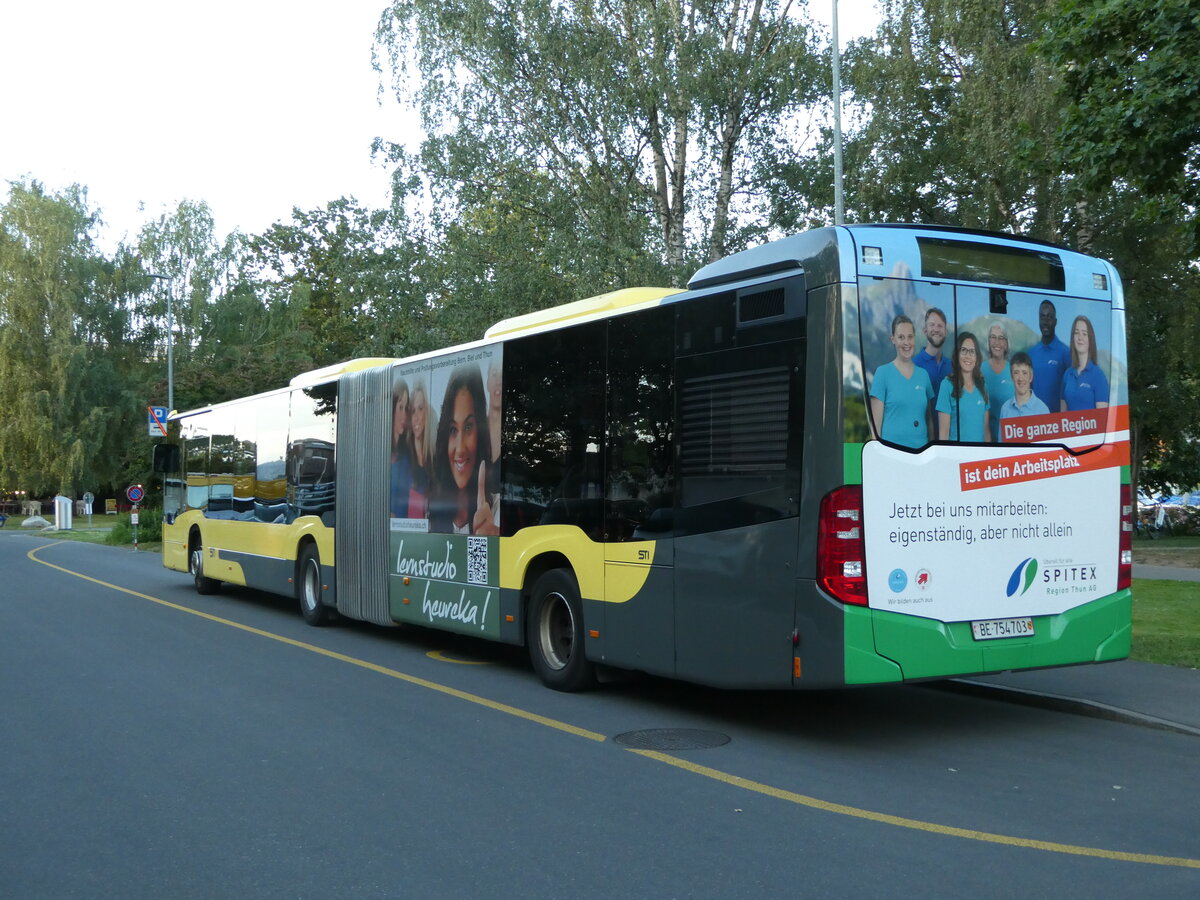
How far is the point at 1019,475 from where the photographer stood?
7.90m

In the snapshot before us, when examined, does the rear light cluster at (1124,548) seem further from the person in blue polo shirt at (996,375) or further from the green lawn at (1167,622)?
the green lawn at (1167,622)

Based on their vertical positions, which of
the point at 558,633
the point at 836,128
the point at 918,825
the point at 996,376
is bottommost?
the point at 918,825

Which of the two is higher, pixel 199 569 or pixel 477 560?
pixel 477 560

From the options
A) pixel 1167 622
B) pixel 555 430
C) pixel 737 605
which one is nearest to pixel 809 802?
pixel 737 605

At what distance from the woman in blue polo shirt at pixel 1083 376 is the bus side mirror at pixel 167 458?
1653cm

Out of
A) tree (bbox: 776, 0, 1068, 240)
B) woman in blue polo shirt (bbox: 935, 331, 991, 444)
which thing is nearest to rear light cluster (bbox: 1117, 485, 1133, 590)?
woman in blue polo shirt (bbox: 935, 331, 991, 444)

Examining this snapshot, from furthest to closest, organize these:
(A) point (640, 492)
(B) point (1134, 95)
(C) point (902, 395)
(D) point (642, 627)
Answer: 1. (B) point (1134, 95)
2. (A) point (640, 492)
3. (D) point (642, 627)
4. (C) point (902, 395)

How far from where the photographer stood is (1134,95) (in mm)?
10945

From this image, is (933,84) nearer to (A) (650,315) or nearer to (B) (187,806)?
(A) (650,315)

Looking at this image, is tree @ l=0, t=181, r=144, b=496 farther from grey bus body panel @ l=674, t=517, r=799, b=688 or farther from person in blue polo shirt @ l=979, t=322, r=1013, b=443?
person in blue polo shirt @ l=979, t=322, r=1013, b=443

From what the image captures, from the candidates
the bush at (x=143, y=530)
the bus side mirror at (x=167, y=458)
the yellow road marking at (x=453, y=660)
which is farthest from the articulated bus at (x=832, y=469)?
the bush at (x=143, y=530)

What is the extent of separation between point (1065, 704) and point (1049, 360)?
2685 mm

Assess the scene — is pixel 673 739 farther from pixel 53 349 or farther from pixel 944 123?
pixel 53 349

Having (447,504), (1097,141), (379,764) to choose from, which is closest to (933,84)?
(1097,141)
